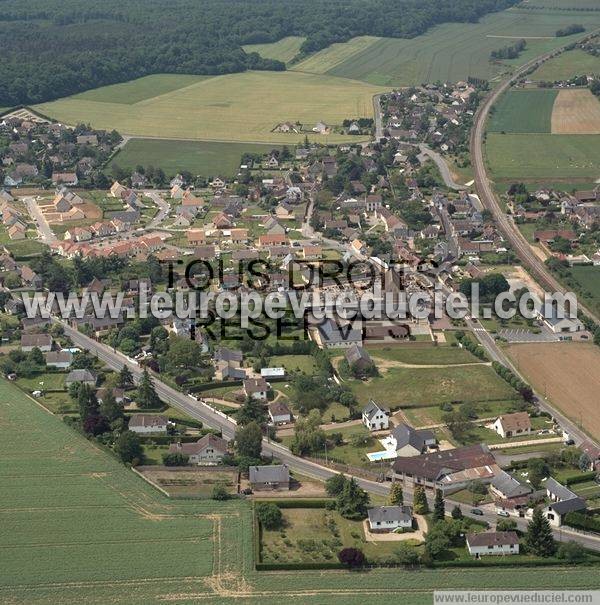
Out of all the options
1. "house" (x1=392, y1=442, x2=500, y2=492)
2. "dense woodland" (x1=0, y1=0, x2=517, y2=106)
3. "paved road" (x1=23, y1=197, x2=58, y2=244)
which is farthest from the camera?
"dense woodland" (x1=0, y1=0, x2=517, y2=106)

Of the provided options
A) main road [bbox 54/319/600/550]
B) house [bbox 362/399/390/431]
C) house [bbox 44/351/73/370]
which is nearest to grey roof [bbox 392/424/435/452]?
house [bbox 362/399/390/431]

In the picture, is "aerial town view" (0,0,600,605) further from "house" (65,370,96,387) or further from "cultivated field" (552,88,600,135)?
"cultivated field" (552,88,600,135)

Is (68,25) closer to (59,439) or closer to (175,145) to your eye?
(175,145)

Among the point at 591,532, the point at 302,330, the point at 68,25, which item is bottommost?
the point at 591,532

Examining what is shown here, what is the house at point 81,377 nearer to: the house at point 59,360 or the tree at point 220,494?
the house at point 59,360

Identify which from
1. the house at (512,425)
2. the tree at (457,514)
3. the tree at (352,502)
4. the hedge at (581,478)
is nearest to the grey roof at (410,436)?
the house at (512,425)

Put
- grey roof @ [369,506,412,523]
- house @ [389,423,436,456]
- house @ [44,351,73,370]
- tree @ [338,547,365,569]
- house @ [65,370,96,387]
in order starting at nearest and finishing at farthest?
tree @ [338,547,365,569] → grey roof @ [369,506,412,523] → house @ [389,423,436,456] → house @ [65,370,96,387] → house @ [44,351,73,370]

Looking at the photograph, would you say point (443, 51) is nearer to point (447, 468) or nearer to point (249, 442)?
point (447, 468)

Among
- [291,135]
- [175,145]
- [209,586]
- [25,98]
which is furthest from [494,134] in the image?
[209,586]
